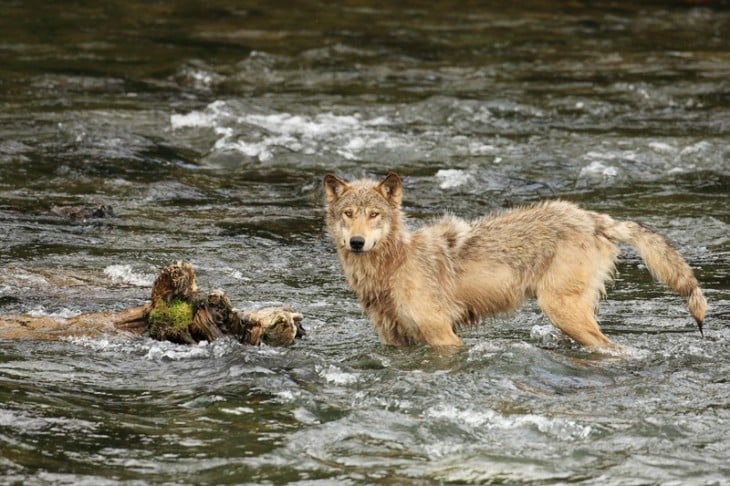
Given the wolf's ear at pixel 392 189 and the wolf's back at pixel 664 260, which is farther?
the wolf's ear at pixel 392 189

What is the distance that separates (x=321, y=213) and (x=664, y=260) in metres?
5.35

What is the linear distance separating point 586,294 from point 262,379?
2853mm

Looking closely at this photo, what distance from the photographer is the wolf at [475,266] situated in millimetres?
9547

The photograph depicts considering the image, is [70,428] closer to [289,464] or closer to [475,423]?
[289,464]

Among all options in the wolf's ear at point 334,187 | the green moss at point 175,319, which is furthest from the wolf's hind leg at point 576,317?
the green moss at point 175,319

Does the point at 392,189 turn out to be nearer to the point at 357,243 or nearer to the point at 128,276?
the point at 357,243

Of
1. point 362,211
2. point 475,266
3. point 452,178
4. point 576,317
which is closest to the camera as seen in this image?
point 362,211

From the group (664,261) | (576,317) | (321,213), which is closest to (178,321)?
(576,317)

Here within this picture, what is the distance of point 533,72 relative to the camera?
21531 mm

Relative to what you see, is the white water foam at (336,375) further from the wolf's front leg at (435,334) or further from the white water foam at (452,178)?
the white water foam at (452,178)

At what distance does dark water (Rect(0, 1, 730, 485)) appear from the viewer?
7.37 metres

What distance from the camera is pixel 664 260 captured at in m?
9.69

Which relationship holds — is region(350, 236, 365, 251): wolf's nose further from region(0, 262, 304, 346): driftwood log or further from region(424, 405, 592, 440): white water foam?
region(424, 405, 592, 440): white water foam

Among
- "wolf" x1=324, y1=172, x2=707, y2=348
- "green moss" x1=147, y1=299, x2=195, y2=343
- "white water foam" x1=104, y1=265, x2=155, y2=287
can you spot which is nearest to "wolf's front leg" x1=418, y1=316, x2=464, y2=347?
"wolf" x1=324, y1=172, x2=707, y2=348
